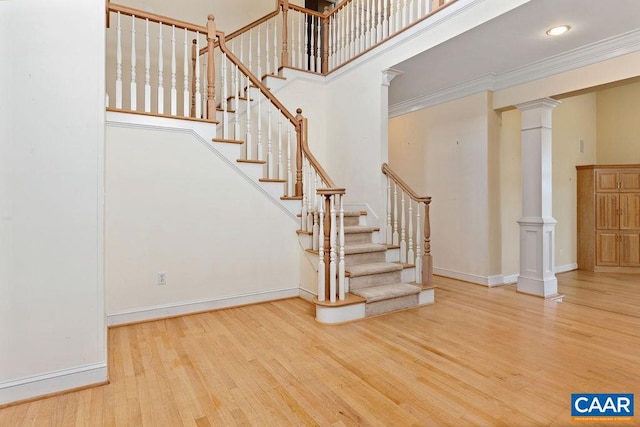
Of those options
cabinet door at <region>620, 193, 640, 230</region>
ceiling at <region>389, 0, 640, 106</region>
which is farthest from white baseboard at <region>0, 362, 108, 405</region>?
cabinet door at <region>620, 193, 640, 230</region>

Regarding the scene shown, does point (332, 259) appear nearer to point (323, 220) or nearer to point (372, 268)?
point (323, 220)

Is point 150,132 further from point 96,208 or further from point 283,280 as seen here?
point 283,280

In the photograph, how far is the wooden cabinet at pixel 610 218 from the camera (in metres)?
5.19

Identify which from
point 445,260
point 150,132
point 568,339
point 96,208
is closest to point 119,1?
point 150,132

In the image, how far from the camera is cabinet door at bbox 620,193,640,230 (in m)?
Answer: 5.18

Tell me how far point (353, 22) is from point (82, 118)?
365 cm

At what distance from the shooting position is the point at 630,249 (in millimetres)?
5164

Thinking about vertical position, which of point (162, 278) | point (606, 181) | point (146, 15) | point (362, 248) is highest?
point (146, 15)

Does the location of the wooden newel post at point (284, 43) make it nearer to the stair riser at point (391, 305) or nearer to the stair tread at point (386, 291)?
the stair tread at point (386, 291)

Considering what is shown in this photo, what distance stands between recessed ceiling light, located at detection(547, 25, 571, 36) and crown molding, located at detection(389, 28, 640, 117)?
0.54 m

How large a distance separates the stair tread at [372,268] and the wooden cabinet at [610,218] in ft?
13.1

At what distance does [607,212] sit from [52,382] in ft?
23.2

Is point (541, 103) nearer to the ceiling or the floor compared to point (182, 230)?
nearer to the ceiling

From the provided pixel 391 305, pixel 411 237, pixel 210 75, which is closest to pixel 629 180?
pixel 411 237
